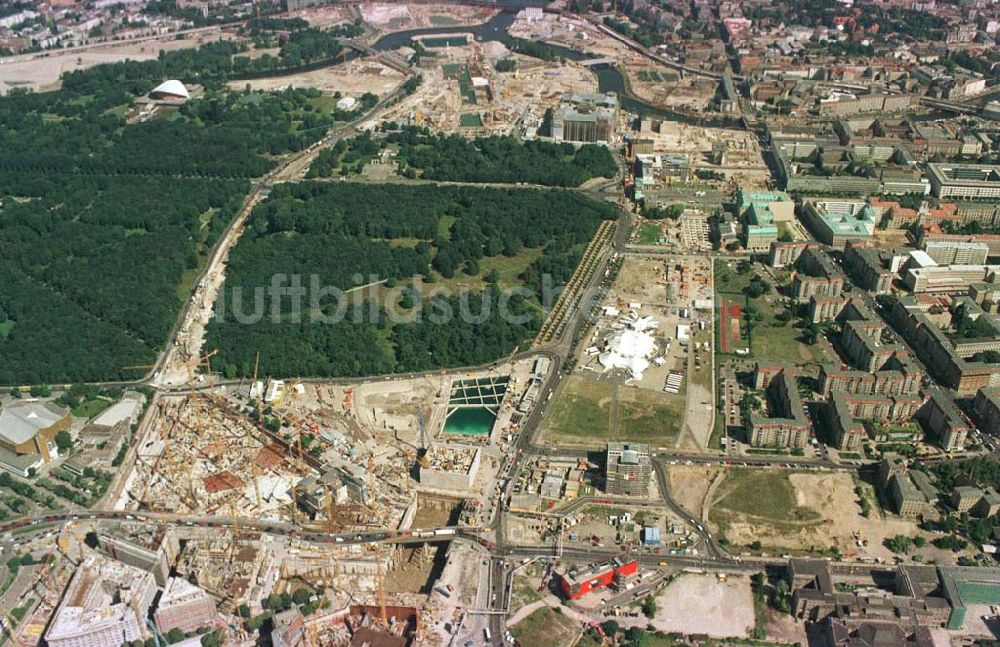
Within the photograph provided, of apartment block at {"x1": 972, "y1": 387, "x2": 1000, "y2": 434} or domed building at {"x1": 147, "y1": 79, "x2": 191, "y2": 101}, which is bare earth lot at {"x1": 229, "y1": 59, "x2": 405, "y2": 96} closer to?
domed building at {"x1": 147, "y1": 79, "x2": 191, "y2": 101}

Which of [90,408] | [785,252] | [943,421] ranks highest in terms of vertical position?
[943,421]

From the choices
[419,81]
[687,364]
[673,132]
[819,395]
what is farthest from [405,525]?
[419,81]

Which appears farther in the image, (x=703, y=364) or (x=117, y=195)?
(x=117, y=195)

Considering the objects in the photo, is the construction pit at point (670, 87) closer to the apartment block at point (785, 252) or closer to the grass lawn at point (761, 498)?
the apartment block at point (785, 252)

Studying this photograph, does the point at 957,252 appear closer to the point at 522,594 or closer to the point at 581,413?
the point at 581,413

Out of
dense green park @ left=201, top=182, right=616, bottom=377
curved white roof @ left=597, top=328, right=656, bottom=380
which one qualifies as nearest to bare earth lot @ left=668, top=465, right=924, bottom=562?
curved white roof @ left=597, top=328, right=656, bottom=380

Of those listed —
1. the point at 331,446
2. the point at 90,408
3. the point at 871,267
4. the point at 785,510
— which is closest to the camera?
the point at 785,510

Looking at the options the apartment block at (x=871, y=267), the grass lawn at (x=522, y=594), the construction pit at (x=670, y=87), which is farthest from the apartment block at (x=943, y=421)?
the construction pit at (x=670, y=87)

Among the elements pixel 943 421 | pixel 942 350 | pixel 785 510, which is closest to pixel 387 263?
pixel 785 510
